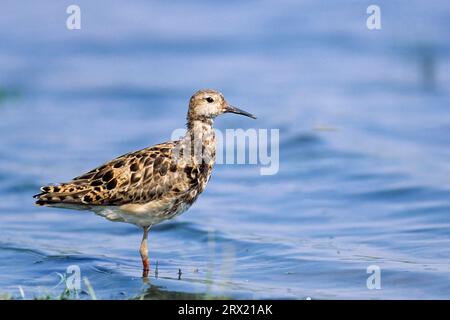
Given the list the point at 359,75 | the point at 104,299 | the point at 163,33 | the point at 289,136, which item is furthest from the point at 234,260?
the point at 163,33

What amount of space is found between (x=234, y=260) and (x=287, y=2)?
1662 centimetres

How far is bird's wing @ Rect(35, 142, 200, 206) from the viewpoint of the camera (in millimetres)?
11891

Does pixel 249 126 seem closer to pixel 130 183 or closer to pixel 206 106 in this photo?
pixel 206 106

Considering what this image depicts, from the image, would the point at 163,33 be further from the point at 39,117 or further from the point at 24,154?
the point at 24,154

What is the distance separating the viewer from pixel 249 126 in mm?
21828

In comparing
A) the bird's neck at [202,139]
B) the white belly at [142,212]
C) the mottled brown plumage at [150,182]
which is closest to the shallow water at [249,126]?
the white belly at [142,212]

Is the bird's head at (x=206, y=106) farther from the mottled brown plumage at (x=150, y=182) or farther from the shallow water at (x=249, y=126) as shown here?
the shallow water at (x=249, y=126)

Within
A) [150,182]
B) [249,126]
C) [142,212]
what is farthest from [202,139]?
[249,126]

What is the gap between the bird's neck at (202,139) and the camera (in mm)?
12414

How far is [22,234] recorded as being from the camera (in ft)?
48.9

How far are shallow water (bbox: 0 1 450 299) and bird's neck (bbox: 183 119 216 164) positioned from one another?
1.38 meters

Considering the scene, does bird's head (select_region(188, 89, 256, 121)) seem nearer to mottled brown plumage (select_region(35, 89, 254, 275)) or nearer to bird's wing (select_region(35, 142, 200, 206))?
mottled brown plumage (select_region(35, 89, 254, 275))

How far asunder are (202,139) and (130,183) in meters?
1.06

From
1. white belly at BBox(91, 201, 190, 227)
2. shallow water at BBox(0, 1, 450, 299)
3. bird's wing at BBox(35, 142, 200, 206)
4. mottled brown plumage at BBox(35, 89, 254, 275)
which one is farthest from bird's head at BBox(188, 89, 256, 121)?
shallow water at BBox(0, 1, 450, 299)
